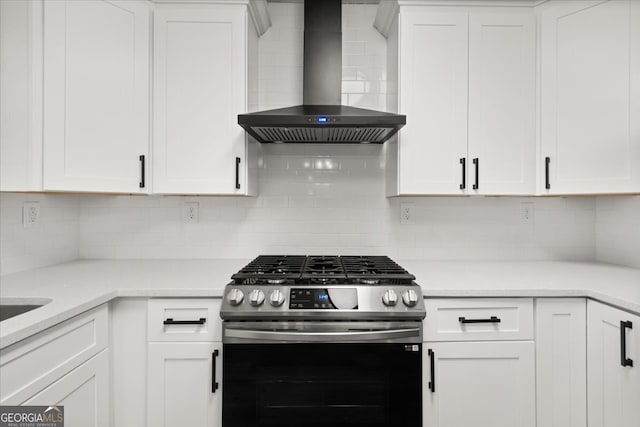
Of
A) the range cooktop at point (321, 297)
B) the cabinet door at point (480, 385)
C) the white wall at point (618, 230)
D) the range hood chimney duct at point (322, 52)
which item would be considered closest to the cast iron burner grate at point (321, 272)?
the range cooktop at point (321, 297)

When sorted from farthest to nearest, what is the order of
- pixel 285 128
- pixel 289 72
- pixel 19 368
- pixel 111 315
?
pixel 289 72 < pixel 285 128 < pixel 111 315 < pixel 19 368

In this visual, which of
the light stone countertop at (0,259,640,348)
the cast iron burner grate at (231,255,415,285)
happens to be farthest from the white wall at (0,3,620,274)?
the cast iron burner grate at (231,255,415,285)

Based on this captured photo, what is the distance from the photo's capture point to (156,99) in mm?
1993

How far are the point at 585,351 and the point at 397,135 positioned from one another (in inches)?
52.8

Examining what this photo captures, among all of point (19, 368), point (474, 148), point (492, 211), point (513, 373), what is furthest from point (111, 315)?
point (492, 211)

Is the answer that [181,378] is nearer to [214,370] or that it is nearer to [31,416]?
[214,370]

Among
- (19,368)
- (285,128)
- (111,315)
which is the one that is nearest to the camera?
(19,368)

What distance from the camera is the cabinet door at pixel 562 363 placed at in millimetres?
1620

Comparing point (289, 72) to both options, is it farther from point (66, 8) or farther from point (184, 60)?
point (66, 8)

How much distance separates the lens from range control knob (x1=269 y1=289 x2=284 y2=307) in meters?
1.54

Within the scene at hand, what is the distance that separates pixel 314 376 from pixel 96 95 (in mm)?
1674

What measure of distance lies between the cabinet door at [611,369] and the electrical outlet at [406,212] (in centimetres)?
105

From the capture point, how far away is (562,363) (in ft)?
5.34

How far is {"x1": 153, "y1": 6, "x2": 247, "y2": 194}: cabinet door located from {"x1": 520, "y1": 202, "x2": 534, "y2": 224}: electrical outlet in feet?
5.90
